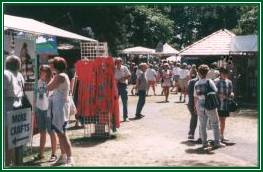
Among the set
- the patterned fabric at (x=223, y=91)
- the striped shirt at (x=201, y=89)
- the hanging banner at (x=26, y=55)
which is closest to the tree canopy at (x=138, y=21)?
the striped shirt at (x=201, y=89)

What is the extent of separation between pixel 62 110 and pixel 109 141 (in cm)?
336

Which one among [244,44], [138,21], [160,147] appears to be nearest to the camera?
[160,147]

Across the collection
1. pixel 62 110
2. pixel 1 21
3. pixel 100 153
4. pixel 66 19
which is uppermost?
pixel 66 19

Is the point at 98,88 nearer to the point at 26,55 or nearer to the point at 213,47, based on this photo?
the point at 26,55

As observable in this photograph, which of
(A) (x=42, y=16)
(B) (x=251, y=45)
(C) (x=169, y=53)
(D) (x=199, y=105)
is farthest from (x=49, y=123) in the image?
(C) (x=169, y=53)

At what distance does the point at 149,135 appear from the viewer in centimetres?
1380

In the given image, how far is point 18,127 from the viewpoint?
9.02 metres

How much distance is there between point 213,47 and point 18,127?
21258mm

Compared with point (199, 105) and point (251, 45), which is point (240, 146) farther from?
point (251, 45)

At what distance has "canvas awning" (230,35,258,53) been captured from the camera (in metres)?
22.7

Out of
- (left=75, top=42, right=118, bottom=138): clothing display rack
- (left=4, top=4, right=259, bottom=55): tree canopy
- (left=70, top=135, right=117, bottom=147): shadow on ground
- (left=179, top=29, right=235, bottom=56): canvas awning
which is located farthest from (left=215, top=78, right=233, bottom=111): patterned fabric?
(left=179, top=29, right=235, bottom=56): canvas awning

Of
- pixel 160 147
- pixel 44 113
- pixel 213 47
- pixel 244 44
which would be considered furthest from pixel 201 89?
pixel 213 47

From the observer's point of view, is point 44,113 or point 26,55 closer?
point 44,113

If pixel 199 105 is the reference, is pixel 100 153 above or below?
below
